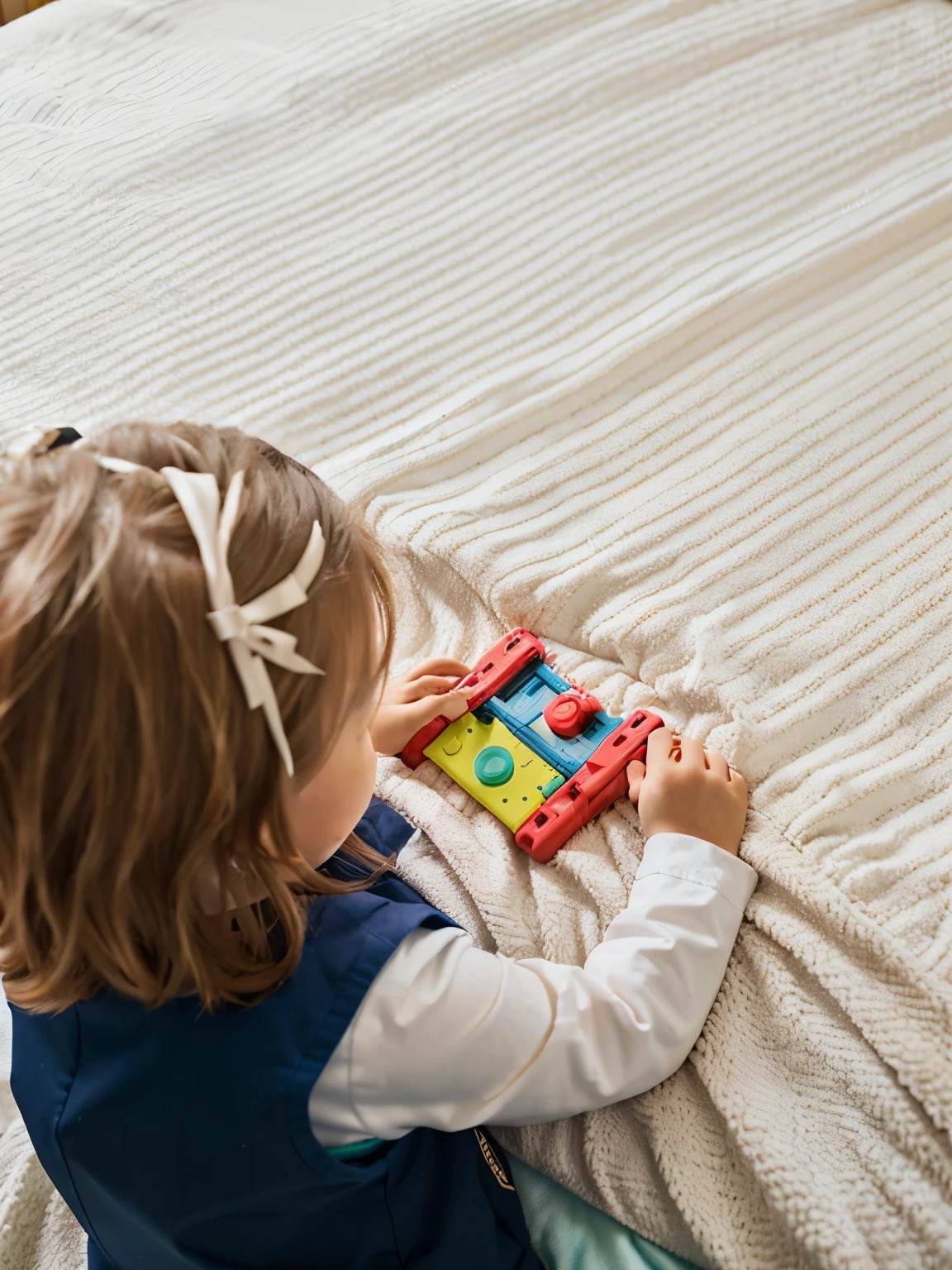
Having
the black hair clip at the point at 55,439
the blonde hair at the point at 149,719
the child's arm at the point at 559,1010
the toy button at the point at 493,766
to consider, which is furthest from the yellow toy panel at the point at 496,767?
the black hair clip at the point at 55,439

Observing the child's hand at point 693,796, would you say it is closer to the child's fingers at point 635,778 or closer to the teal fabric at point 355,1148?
the child's fingers at point 635,778

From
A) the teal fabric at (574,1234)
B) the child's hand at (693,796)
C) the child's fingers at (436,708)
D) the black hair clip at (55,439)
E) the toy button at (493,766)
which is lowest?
the teal fabric at (574,1234)

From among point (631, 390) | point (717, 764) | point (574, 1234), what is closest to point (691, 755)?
point (717, 764)

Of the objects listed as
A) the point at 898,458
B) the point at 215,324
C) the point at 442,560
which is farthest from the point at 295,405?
the point at 898,458

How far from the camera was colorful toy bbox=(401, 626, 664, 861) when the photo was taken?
0.75 m

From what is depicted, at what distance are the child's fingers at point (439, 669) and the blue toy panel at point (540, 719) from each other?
0.14 feet

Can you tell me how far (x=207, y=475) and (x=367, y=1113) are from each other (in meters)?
0.37

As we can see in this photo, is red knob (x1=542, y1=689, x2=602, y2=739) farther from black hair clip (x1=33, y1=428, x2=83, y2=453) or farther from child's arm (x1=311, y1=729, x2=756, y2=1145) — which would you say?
black hair clip (x1=33, y1=428, x2=83, y2=453)

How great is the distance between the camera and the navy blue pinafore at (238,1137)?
56 cm

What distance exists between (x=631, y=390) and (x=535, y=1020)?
622 millimetres

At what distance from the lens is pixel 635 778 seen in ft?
2.47

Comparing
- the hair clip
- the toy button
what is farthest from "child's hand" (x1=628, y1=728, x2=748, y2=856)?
the hair clip

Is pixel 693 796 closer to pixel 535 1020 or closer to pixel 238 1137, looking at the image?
pixel 535 1020

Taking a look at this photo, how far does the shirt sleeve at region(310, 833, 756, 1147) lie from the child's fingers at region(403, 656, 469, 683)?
0.80ft
